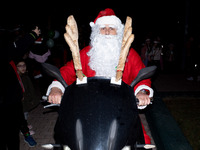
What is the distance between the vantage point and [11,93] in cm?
231

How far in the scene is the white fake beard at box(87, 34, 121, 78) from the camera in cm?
239

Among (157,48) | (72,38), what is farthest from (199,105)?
(72,38)

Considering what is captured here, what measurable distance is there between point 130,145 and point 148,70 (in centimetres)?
61

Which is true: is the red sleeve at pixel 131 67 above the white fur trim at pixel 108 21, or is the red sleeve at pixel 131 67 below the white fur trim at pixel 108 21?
below

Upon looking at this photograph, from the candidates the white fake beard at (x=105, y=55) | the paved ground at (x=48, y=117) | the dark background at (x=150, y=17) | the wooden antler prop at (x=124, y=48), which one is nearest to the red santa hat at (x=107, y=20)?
the white fake beard at (x=105, y=55)

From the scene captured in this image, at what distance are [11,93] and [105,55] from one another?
1.38 metres

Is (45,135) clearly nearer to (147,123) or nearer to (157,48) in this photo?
(147,123)

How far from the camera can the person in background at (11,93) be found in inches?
79.7

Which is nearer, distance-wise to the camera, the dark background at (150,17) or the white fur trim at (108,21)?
the white fur trim at (108,21)

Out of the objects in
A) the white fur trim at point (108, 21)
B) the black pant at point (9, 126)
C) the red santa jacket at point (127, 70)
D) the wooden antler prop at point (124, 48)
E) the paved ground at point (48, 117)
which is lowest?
the paved ground at point (48, 117)

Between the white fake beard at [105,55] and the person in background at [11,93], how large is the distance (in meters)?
0.83

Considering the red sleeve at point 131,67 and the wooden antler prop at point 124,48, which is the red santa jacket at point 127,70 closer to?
the red sleeve at point 131,67

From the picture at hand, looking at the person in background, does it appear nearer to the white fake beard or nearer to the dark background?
the white fake beard

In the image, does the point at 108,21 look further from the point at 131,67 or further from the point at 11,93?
the point at 11,93
